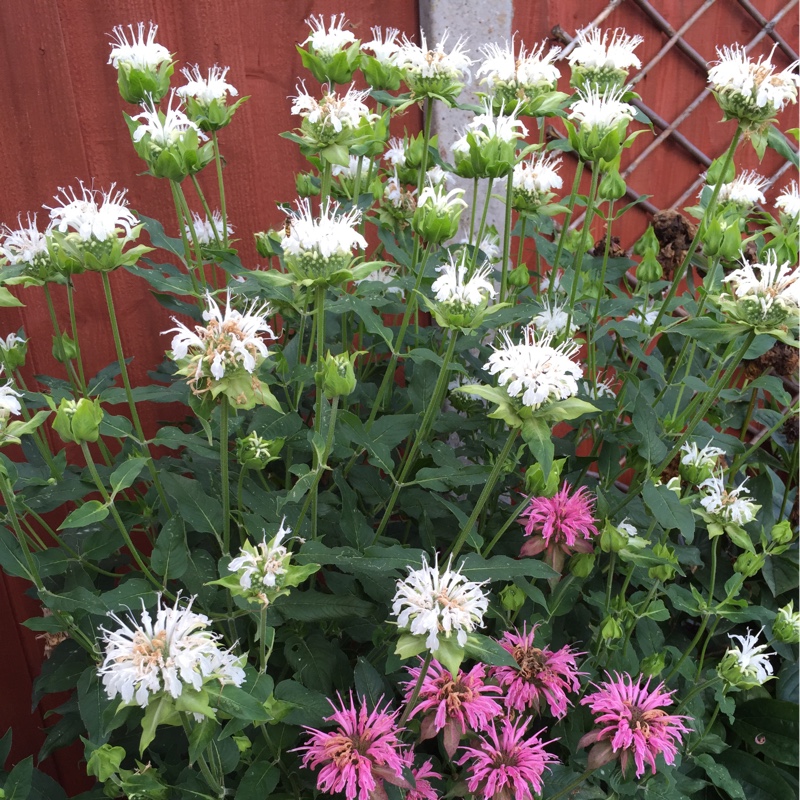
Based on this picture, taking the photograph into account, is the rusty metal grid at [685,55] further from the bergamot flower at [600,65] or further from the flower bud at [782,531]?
the flower bud at [782,531]

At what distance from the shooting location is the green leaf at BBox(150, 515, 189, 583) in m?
0.99

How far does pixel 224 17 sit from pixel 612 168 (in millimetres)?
813

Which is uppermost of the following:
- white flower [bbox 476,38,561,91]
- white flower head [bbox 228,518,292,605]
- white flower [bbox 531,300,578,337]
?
white flower [bbox 476,38,561,91]

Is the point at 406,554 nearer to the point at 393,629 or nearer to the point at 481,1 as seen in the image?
the point at 393,629

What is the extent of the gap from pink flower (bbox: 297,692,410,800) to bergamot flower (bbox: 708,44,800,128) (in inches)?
40.0

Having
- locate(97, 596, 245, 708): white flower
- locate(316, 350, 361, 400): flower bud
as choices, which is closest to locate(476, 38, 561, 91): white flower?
locate(316, 350, 361, 400): flower bud

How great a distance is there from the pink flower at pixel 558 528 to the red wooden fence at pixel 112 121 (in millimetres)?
888

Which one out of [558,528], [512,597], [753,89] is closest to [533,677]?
[512,597]

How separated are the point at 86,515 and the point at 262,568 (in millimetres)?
240

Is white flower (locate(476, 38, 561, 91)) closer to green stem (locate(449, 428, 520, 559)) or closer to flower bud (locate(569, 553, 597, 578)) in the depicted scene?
green stem (locate(449, 428, 520, 559))

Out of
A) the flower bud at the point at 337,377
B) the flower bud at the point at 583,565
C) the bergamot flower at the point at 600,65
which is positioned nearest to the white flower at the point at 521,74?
the bergamot flower at the point at 600,65

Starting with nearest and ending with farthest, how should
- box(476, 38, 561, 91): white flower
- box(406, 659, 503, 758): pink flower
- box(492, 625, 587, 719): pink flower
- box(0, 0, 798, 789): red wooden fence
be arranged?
box(406, 659, 503, 758): pink flower → box(492, 625, 587, 719): pink flower → box(476, 38, 561, 91): white flower → box(0, 0, 798, 789): red wooden fence

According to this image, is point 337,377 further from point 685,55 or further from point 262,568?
point 685,55

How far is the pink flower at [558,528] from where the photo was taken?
3.63ft
